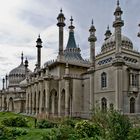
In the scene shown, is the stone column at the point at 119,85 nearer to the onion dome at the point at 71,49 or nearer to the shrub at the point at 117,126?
the onion dome at the point at 71,49

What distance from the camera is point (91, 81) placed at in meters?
33.5

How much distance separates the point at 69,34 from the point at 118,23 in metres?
22.6

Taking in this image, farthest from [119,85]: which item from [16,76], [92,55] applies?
[16,76]

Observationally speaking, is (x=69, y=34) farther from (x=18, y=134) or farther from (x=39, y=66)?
(x=18, y=134)

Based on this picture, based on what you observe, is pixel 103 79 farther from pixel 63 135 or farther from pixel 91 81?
pixel 63 135

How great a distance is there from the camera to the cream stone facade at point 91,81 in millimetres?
29109

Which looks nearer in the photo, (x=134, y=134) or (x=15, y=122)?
(x=134, y=134)

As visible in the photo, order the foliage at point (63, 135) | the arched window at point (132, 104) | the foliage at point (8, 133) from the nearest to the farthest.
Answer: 1. the foliage at point (63, 135)
2. the foliage at point (8, 133)
3. the arched window at point (132, 104)

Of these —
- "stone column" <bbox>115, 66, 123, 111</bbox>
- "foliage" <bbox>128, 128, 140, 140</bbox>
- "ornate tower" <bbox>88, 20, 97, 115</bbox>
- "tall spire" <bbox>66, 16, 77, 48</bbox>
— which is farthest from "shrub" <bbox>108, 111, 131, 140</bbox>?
"tall spire" <bbox>66, 16, 77, 48</bbox>

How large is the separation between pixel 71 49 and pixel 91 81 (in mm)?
15583

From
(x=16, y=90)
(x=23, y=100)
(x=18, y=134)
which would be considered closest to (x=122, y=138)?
(x=18, y=134)

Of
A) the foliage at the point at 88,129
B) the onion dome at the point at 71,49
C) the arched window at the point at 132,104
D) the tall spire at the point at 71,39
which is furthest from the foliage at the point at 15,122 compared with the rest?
the tall spire at the point at 71,39

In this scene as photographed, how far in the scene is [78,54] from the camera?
47.0m

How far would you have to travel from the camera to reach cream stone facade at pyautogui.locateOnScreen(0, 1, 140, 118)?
2911cm
